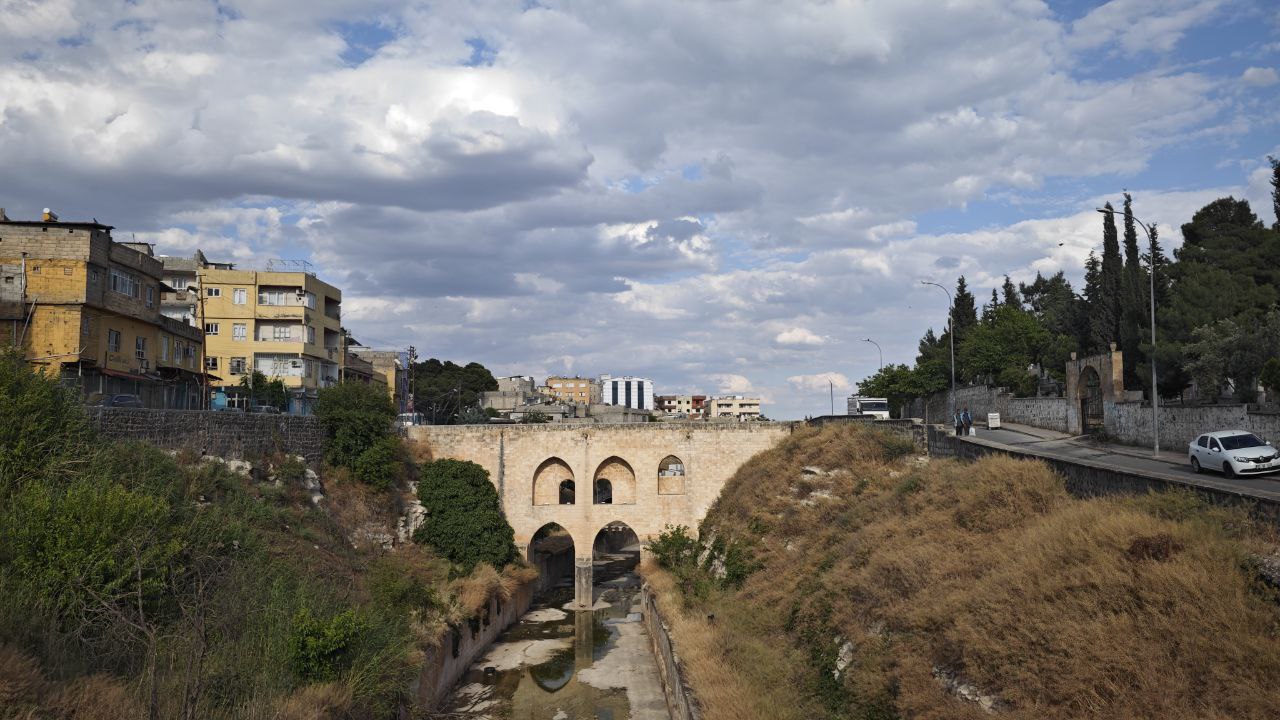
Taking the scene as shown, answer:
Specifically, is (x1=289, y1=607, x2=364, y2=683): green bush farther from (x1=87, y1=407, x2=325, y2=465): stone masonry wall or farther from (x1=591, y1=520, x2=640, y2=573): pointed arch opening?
(x1=591, y1=520, x2=640, y2=573): pointed arch opening

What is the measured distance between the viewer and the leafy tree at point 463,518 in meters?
36.8

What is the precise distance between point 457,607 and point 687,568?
10.3m

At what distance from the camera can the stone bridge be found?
4119cm

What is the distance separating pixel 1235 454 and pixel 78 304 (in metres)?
36.6

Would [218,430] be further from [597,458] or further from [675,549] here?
[675,549]

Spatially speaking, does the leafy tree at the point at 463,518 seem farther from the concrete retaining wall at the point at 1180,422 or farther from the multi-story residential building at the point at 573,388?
the multi-story residential building at the point at 573,388

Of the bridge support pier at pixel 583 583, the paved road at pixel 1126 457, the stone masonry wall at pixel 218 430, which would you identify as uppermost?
the stone masonry wall at pixel 218 430

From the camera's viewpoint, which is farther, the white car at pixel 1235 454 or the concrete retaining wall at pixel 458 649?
the concrete retaining wall at pixel 458 649

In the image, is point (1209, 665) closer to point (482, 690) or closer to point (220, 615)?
point (220, 615)

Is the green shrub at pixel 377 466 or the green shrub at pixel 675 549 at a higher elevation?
the green shrub at pixel 377 466

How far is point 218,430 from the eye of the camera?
92.5ft

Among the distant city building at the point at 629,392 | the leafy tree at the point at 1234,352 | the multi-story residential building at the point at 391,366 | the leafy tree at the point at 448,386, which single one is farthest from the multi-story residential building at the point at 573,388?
the leafy tree at the point at 1234,352

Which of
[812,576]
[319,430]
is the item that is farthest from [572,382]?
[812,576]

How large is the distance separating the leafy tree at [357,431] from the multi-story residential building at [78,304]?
669 centimetres
